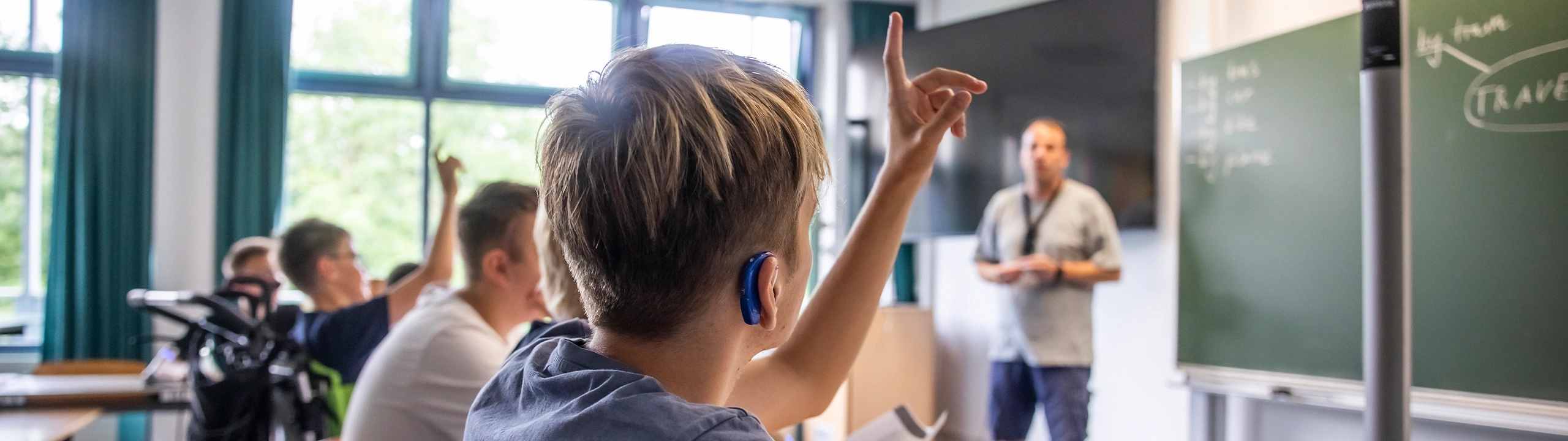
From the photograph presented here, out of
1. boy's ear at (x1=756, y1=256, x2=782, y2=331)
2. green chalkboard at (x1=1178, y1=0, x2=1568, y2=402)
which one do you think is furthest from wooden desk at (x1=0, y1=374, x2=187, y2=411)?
green chalkboard at (x1=1178, y1=0, x2=1568, y2=402)

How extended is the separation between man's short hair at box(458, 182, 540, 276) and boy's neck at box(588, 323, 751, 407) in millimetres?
1202

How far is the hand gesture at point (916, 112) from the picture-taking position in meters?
1.10

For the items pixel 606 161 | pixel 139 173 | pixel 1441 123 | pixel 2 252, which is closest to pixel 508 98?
pixel 139 173

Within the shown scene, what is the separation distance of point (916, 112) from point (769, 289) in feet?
1.49

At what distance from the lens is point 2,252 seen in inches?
222

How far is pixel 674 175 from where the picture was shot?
2.31 feet

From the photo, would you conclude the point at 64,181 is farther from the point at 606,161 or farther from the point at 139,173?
the point at 606,161

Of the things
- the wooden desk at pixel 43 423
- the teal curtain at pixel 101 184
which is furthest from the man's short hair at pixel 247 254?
the teal curtain at pixel 101 184

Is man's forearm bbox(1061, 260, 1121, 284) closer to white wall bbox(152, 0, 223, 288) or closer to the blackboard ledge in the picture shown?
the blackboard ledge

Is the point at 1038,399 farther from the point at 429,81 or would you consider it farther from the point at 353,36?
the point at 353,36

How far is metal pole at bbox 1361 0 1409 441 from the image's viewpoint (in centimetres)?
205

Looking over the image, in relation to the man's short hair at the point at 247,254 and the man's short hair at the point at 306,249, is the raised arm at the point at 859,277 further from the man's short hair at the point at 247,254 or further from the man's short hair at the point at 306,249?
the man's short hair at the point at 247,254

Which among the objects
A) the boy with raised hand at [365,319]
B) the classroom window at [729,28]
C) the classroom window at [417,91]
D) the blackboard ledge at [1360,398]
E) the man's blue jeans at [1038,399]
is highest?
the classroom window at [729,28]

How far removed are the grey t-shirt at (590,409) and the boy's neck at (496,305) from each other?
43.4 inches
